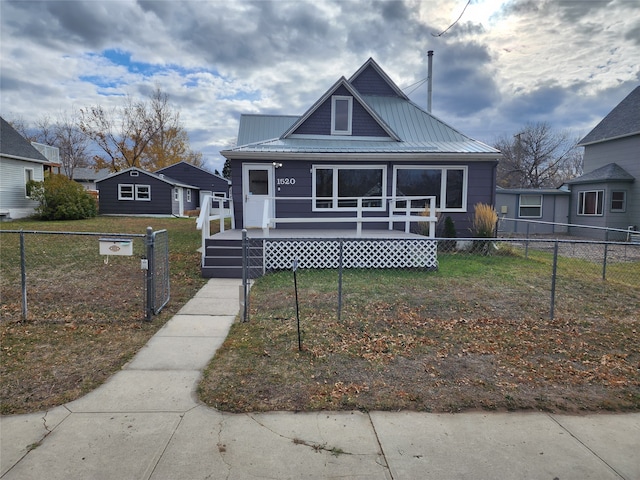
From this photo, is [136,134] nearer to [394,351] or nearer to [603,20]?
[603,20]

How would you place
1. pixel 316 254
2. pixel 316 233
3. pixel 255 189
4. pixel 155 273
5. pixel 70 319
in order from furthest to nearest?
pixel 255 189 < pixel 316 233 < pixel 316 254 < pixel 155 273 < pixel 70 319

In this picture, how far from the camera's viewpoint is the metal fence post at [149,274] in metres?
5.41

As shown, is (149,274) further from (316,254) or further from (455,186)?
(455,186)

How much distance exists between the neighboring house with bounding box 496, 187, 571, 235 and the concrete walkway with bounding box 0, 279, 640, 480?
68.3 ft

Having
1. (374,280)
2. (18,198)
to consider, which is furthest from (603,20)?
(18,198)

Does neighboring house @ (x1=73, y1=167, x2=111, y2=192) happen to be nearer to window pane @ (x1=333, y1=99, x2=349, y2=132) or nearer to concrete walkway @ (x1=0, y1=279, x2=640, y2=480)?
window pane @ (x1=333, y1=99, x2=349, y2=132)

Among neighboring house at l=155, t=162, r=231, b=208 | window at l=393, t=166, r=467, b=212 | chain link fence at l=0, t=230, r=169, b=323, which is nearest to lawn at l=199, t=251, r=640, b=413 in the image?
chain link fence at l=0, t=230, r=169, b=323

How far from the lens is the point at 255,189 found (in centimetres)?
1253

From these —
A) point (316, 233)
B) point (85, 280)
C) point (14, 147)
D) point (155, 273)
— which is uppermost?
point (14, 147)

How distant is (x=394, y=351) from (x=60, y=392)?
3.52 m

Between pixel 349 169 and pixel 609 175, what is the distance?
48.6 ft

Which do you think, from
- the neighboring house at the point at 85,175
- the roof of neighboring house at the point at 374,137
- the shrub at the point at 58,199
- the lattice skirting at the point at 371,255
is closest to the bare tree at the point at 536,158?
the roof of neighboring house at the point at 374,137

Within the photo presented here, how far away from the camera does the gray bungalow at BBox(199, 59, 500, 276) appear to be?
40.4 feet

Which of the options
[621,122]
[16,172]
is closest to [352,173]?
[621,122]
